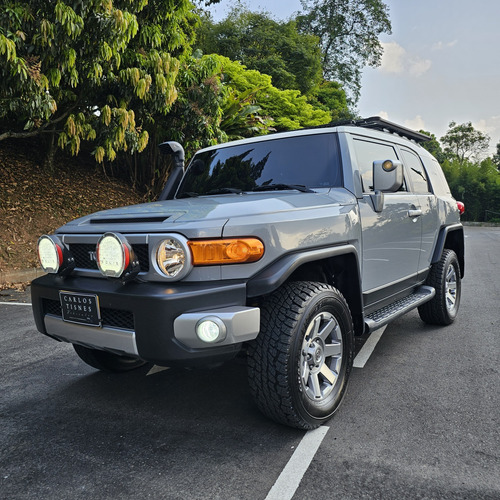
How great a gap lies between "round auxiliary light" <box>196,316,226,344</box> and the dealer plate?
636 mm

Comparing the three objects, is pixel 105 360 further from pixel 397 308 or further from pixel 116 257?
pixel 397 308

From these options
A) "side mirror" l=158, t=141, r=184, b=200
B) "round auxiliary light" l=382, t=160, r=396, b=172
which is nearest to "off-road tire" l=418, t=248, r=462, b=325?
"round auxiliary light" l=382, t=160, r=396, b=172

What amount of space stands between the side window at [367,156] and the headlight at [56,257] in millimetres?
2098

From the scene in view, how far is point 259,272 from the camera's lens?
2422mm

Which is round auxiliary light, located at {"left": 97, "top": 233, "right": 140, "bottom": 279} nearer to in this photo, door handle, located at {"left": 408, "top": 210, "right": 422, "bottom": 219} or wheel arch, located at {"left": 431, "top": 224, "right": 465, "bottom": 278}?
door handle, located at {"left": 408, "top": 210, "right": 422, "bottom": 219}

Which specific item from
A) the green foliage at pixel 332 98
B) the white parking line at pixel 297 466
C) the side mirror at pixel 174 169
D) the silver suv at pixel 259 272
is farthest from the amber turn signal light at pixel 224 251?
the green foliage at pixel 332 98

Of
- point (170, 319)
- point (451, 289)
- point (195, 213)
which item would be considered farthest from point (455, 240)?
point (170, 319)

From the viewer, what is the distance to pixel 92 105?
9.51 metres

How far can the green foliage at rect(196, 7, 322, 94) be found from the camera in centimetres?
2484

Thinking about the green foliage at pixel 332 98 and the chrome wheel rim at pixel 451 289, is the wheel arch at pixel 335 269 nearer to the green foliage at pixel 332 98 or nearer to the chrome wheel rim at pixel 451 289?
the chrome wheel rim at pixel 451 289

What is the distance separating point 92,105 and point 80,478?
8744 millimetres

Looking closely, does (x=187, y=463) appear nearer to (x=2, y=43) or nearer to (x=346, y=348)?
(x=346, y=348)

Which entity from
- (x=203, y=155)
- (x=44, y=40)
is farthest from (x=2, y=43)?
(x=203, y=155)

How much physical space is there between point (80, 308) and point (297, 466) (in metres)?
1.44
